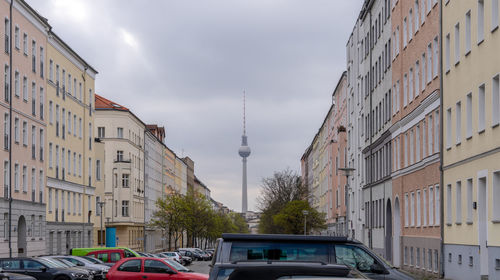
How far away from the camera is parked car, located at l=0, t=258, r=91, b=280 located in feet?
110

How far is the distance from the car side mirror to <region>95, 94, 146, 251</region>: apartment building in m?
86.2

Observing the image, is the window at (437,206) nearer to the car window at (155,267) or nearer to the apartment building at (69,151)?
the car window at (155,267)

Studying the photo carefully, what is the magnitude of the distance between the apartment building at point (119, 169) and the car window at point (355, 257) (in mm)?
86205

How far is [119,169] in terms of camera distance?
105750 millimetres

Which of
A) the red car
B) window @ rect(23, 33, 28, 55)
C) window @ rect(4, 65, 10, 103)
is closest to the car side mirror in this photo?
the red car

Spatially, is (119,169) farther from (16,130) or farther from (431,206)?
(431,206)

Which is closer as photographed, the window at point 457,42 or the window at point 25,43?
the window at point 457,42

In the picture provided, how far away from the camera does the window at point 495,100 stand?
30.2 metres

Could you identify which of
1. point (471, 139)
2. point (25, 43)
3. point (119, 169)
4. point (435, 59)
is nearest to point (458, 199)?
point (471, 139)

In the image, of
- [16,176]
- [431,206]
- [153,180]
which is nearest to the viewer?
[431,206]

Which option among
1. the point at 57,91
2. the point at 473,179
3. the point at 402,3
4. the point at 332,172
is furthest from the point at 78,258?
the point at 332,172

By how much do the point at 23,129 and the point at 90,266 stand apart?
72.6 feet

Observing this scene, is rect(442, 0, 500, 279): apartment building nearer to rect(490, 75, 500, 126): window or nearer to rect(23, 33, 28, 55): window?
rect(490, 75, 500, 126): window

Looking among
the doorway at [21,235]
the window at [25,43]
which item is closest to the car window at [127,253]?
the doorway at [21,235]
